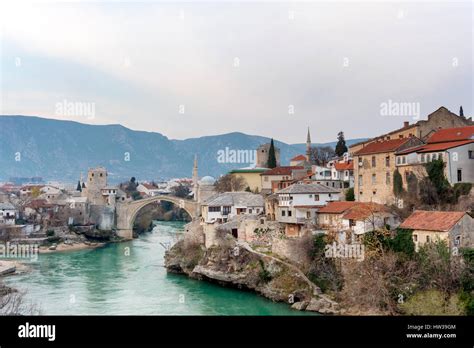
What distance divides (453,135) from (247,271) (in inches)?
260

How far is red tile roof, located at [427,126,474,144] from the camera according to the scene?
14.0m

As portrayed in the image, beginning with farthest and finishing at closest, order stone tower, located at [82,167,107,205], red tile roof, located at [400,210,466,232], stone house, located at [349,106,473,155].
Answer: stone tower, located at [82,167,107,205]
stone house, located at [349,106,473,155]
red tile roof, located at [400,210,466,232]

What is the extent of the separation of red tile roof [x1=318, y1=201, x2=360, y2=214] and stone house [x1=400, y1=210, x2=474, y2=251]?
9.12 ft

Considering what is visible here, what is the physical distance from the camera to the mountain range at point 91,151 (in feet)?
313

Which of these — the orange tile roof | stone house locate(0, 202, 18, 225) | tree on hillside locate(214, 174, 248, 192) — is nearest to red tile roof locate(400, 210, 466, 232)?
the orange tile roof

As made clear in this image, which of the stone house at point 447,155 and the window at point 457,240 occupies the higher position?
the stone house at point 447,155

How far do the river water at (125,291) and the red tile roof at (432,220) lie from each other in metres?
3.20

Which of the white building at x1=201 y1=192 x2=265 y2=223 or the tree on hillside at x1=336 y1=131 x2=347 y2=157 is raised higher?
the tree on hillside at x1=336 y1=131 x2=347 y2=157

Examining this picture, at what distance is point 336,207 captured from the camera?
1532cm

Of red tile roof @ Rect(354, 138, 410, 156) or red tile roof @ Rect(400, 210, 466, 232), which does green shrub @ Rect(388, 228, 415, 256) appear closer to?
red tile roof @ Rect(400, 210, 466, 232)

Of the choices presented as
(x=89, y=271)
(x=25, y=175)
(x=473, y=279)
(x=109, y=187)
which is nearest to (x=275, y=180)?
(x=89, y=271)

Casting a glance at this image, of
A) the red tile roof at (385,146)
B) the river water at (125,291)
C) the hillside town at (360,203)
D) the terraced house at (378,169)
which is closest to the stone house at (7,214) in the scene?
the river water at (125,291)

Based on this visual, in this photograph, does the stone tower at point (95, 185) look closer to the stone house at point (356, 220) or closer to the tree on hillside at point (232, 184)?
the tree on hillside at point (232, 184)

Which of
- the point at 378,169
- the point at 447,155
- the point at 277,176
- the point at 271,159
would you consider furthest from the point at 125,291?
the point at 271,159
